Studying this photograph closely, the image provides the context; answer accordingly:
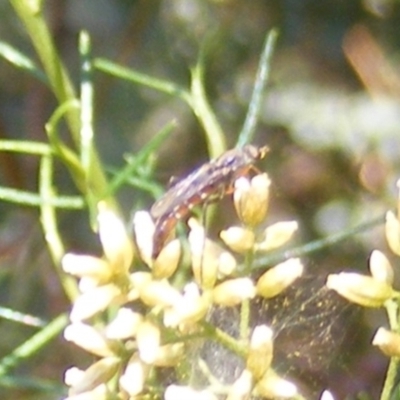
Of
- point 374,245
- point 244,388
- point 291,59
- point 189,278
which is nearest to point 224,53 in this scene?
point 291,59

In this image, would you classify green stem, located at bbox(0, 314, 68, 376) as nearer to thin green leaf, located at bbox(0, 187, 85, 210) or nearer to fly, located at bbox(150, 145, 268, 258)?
thin green leaf, located at bbox(0, 187, 85, 210)

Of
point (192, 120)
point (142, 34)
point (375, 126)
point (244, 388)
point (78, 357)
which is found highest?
point (142, 34)

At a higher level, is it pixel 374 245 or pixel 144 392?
pixel 374 245

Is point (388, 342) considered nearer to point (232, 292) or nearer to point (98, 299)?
point (232, 292)

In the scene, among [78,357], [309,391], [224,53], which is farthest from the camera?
[224,53]

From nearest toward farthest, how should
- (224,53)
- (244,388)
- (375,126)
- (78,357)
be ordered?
(244,388)
(78,357)
(375,126)
(224,53)

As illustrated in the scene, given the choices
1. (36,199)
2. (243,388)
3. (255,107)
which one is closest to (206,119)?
(255,107)

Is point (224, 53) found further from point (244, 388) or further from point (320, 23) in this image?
point (244, 388)

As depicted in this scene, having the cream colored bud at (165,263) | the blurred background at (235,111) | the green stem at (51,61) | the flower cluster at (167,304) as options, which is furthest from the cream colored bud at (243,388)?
the blurred background at (235,111)
